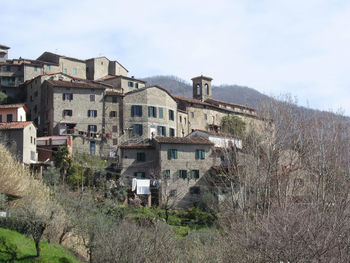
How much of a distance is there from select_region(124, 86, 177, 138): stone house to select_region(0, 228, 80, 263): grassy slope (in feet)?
94.7

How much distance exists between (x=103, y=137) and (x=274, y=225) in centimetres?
3592

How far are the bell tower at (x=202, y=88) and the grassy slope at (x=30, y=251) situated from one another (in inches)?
1894

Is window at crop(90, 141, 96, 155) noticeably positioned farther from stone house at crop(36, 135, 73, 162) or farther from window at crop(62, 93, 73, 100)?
window at crop(62, 93, 73, 100)

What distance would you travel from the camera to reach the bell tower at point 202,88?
75000 millimetres

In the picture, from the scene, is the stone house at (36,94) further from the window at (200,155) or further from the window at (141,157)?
the window at (200,155)

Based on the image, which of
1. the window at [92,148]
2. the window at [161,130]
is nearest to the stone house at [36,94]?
the window at [92,148]

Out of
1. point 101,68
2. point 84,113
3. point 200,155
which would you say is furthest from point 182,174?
point 101,68

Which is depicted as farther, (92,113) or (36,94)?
(36,94)

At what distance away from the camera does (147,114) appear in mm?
58562

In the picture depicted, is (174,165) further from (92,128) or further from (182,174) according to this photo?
(92,128)

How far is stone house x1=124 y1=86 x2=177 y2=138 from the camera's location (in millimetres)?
57750

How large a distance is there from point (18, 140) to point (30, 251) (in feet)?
60.3

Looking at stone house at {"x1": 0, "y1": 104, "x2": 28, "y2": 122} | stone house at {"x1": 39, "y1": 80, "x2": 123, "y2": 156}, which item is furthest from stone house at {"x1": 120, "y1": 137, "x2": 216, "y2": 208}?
stone house at {"x1": 0, "y1": 104, "x2": 28, "y2": 122}

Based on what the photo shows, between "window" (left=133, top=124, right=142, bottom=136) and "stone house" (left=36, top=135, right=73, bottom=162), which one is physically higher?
"window" (left=133, top=124, right=142, bottom=136)
